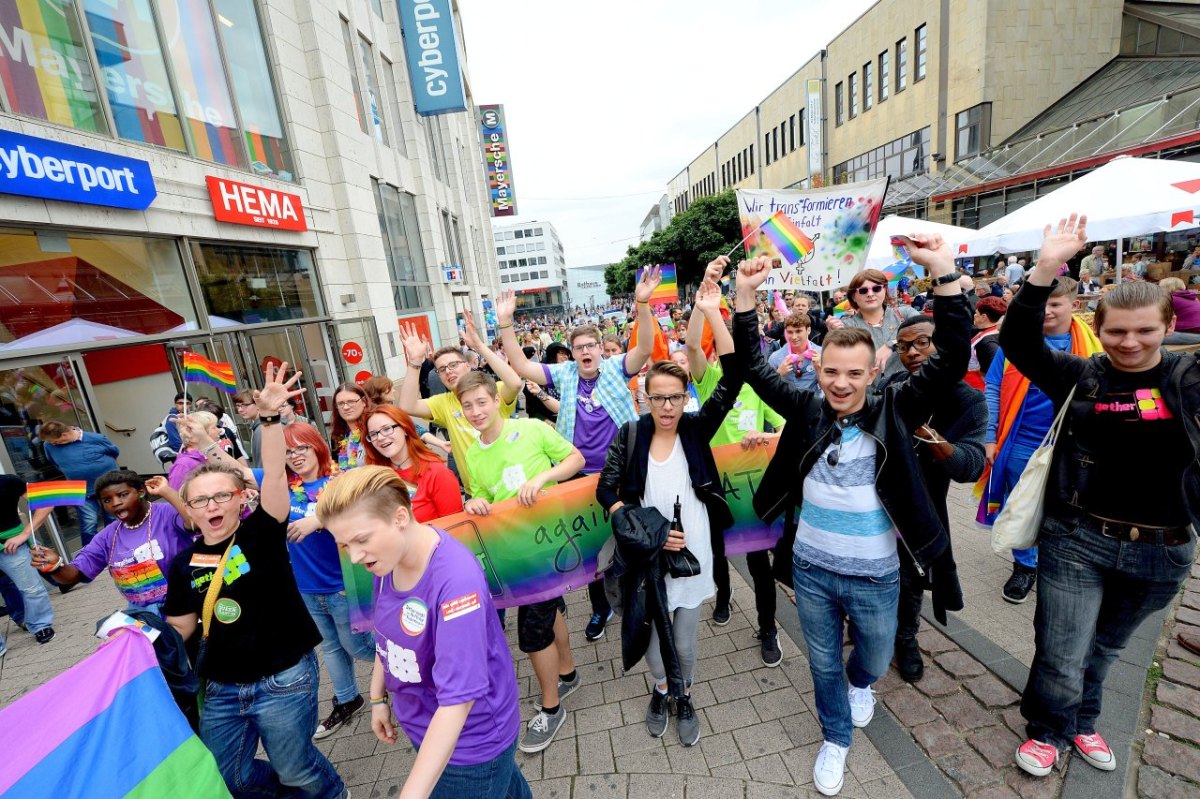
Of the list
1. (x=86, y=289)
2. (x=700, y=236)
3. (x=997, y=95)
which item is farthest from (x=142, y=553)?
(x=700, y=236)

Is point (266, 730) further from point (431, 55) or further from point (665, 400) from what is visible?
point (431, 55)

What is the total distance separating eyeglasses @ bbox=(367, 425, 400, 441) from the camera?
3.09 meters

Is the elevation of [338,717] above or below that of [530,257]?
below

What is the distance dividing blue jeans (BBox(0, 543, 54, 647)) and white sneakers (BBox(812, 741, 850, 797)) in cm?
685

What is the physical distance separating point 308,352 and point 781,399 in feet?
36.8

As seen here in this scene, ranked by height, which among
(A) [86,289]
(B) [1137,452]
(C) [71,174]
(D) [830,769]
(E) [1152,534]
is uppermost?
(C) [71,174]

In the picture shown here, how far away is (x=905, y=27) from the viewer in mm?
26375

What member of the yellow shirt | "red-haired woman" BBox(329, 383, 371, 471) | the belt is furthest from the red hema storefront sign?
the belt

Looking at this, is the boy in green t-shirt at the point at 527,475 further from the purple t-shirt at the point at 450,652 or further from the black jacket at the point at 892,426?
the black jacket at the point at 892,426

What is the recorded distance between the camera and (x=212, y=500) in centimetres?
220

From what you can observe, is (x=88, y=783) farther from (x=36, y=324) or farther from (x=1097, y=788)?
(x=36, y=324)

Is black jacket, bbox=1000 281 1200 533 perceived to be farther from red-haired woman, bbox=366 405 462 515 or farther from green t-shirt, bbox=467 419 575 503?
red-haired woman, bbox=366 405 462 515

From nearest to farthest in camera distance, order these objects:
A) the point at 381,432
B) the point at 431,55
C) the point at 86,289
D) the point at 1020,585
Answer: the point at 381,432
the point at 1020,585
the point at 86,289
the point at 431,55

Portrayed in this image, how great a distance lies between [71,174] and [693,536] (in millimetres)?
8652
